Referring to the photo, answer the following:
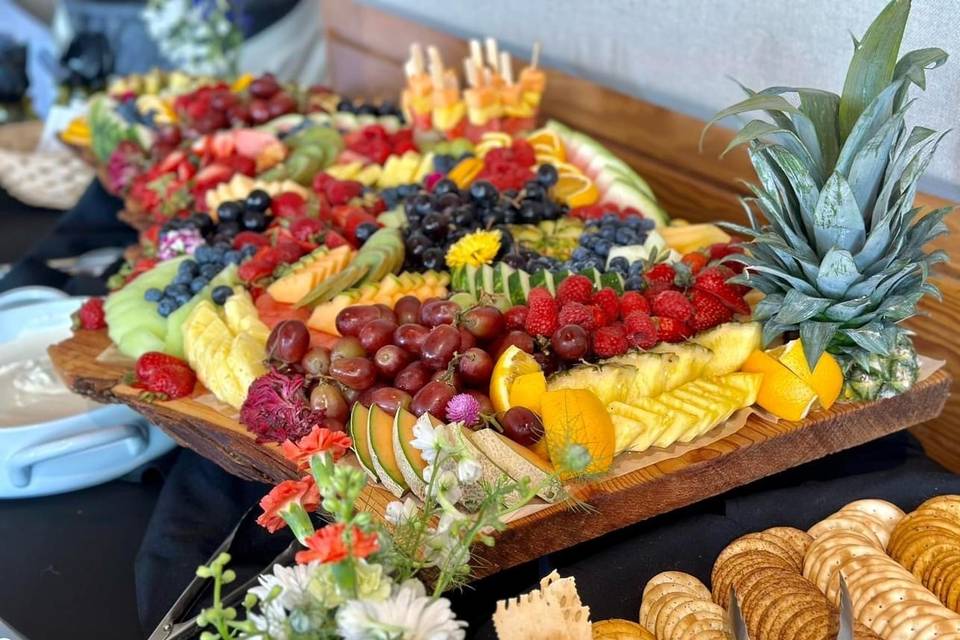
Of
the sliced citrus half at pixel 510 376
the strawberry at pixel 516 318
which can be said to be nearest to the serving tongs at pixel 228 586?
the sliced citrus half at pixel 510 376

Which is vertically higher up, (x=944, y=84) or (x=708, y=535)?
(x=944, y=84)

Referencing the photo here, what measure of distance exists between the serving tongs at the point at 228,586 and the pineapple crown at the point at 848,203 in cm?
94

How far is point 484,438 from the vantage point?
1332 mm

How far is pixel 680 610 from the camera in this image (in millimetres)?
1237

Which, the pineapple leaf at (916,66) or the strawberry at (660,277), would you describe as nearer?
the pineapple leaf at (916,66)

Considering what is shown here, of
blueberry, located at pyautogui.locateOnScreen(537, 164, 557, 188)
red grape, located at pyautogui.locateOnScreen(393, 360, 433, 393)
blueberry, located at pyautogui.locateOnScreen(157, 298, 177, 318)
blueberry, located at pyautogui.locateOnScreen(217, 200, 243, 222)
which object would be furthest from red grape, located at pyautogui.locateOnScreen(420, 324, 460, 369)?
blueberry, located at pyautogui.locateOnScreen(217, 200, 243, 222)

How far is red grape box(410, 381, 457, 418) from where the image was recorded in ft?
4.70

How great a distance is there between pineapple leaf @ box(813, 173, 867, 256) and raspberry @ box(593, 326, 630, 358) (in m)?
0.36

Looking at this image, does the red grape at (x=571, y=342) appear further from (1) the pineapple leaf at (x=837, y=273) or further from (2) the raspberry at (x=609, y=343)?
(1) the pineapple leaf at (x=837, y=273)

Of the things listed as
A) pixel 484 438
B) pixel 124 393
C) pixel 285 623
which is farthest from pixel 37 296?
pixel 285 623

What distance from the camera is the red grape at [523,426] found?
1.39 metres

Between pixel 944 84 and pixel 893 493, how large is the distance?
2.55ft

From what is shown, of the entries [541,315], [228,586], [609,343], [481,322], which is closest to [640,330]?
A: [609,343]

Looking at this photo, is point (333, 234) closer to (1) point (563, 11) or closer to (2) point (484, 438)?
(2) point (484, 438)
